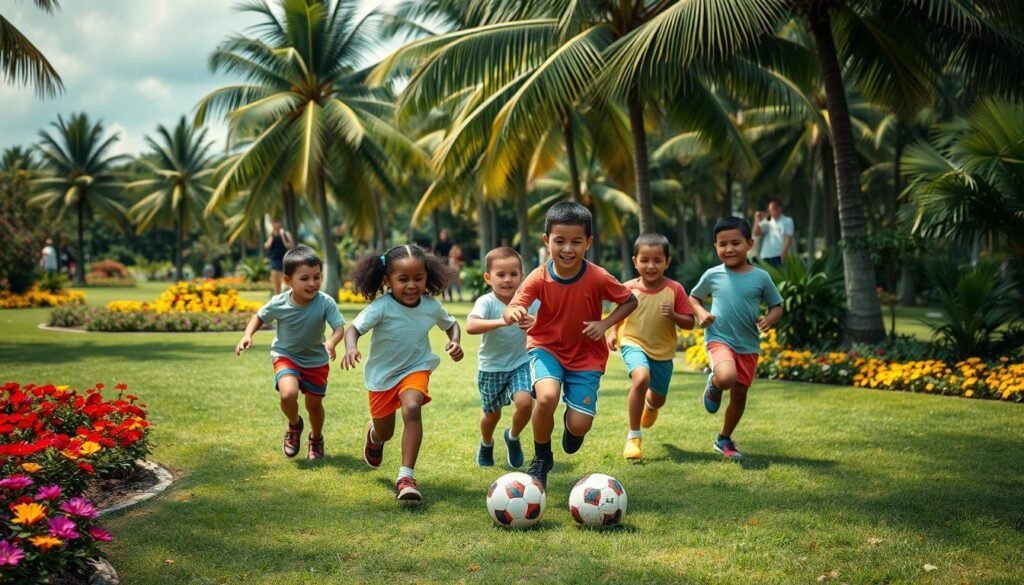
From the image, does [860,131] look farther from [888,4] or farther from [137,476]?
[137,476]

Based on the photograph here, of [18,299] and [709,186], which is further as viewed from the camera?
[709,186]

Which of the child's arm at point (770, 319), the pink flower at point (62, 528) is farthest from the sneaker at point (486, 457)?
Result: the pink flower at point (62, 528)

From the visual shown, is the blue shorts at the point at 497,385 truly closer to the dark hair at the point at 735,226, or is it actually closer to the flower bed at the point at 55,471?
the dark hair at the point at 735,226

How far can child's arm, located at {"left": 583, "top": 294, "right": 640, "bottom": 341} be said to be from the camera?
15.8ft

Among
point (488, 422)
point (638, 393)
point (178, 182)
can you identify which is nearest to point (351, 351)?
point (488, 422)

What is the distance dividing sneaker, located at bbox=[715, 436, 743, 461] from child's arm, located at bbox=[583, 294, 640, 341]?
1470 millimetres

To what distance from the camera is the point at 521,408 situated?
536 cm

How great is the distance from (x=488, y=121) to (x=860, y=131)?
2143cm

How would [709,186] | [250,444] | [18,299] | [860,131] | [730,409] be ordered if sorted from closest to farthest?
[730,409], [250,444], [18,299], [860,131], [709,186]

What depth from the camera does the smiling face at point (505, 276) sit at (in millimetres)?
5484

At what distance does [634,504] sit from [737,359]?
1.71 metres

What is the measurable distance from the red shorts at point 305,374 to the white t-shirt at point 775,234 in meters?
10.1

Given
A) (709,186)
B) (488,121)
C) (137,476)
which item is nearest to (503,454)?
(137,476)

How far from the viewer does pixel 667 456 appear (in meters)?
6.10
